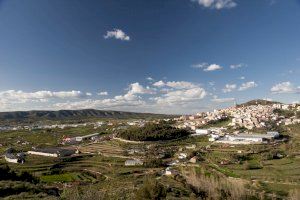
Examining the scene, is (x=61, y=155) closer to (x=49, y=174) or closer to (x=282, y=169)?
(x=49, y=174)

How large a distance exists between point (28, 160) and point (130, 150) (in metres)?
20.3

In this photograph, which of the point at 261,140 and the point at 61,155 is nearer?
the point at 61,155

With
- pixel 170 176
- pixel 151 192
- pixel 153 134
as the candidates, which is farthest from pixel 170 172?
pixel 153 134

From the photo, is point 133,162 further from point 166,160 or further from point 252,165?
point 252,165

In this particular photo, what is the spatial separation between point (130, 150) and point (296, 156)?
104 feet

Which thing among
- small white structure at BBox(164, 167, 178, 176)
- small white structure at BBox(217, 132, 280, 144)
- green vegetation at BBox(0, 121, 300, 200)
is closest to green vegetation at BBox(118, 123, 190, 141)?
green vegetation at BBox(0, 121, 300, 200)

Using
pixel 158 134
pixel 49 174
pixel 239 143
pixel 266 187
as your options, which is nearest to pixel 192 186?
pixel 266 187

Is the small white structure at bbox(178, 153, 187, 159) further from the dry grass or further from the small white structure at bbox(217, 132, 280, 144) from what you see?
the dry grass

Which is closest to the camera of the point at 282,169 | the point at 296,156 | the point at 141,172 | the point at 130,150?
the point at 282,169

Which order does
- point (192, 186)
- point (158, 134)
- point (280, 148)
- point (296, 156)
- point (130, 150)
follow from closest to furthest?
point (192, 186) → point (296, 156) → point (280, 148) → point (130, 150) → point (158, 134)

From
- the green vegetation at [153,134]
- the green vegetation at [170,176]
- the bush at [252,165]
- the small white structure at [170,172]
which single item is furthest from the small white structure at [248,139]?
the small white structure at [170,172]

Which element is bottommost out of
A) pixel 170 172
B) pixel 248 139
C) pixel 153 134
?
pixel 170 172

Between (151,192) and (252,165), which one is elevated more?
(151,192)

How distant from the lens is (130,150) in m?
69.4
